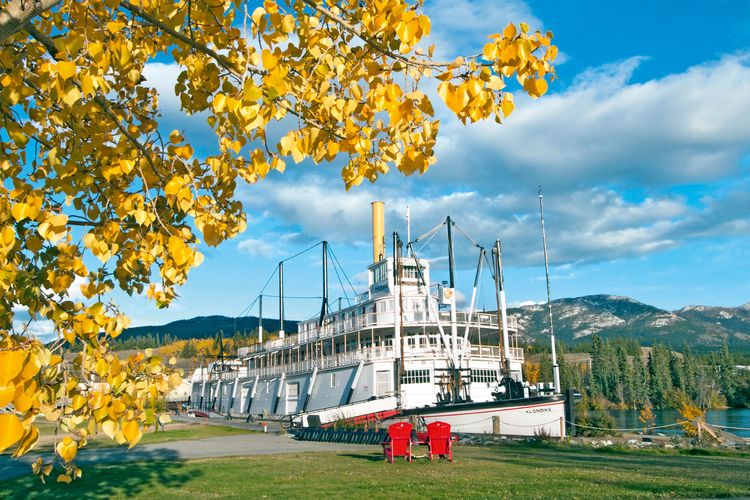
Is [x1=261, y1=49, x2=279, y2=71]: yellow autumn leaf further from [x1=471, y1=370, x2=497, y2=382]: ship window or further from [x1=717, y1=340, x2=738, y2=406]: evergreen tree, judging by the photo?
[x1=717, y1=340, x2=738, y2=406]: evergreen tree

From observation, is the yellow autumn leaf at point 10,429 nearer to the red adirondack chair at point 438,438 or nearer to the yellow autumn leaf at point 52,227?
the yellow autumn leaf at point 52,227

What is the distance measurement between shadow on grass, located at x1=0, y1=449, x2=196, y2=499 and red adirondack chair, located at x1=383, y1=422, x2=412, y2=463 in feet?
15.5

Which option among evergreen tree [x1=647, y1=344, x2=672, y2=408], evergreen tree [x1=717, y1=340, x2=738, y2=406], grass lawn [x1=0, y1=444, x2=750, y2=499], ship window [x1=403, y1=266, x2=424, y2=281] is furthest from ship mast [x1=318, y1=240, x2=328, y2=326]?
evergreen tree [x1=717, y1=340, x2=738, y2=406]

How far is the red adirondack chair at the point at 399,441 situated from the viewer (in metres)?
14.9

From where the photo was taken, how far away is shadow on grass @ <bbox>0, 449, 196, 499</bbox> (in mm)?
10836

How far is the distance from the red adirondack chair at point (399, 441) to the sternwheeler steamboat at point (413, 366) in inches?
412

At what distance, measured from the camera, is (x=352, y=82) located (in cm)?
387

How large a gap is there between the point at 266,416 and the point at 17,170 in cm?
4133

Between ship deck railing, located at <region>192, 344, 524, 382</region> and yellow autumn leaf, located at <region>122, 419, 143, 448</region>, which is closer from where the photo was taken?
yellow autumn leaf, located at <region>122, 419, 143, 448</region>

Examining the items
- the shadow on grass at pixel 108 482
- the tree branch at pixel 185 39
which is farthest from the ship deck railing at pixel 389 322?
the tree branch at pixel 185 39

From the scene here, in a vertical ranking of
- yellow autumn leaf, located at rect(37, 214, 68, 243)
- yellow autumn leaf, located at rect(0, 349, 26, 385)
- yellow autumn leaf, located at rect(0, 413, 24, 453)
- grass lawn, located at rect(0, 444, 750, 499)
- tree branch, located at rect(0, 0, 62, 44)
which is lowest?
grass lawn, located at rect(0, 444, 750, 499)

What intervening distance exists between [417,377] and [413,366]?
0.65m

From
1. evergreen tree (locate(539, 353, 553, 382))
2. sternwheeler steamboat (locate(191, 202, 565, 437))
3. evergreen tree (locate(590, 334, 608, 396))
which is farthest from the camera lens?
evergreen tree (locate(590, 334, 608, 396))

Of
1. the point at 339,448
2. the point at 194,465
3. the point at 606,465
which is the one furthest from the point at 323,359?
the point at 606,465
